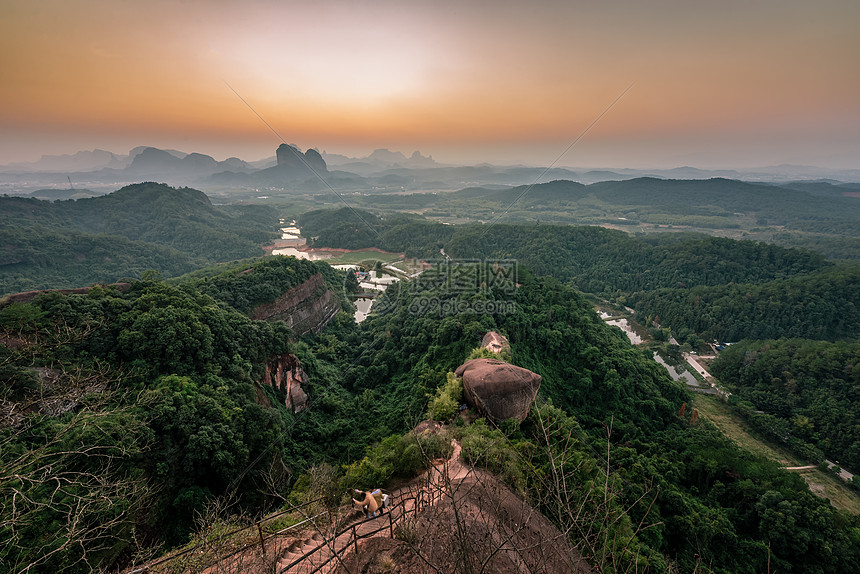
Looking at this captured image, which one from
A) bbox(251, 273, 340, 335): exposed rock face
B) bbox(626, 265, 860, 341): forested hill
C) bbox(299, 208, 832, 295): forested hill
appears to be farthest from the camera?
bbox(299, 208, 832, 295): forested hill

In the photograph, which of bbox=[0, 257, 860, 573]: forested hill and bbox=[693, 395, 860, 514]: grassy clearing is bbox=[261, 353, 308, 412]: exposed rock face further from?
bbox=[693, 395, 860, 514]: grassy clearing

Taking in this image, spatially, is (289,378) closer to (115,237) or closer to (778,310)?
(778,310)

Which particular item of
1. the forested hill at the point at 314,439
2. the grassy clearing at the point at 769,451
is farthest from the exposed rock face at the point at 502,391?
the grassy clearing at the point at 769,451

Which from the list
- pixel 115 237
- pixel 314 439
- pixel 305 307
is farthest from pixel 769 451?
pixel 115 237

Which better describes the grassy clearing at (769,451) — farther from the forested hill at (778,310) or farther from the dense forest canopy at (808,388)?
the forested hill at (778,310)

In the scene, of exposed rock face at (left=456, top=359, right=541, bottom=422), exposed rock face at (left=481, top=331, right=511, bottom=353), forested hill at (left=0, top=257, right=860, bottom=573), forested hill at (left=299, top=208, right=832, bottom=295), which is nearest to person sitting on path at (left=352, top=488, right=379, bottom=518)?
forested hill at (left=0, top=257, right=860, bottom=573)
